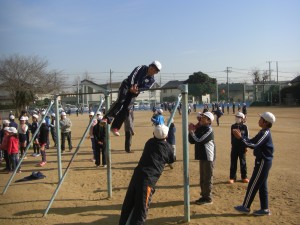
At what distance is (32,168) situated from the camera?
10.7 m

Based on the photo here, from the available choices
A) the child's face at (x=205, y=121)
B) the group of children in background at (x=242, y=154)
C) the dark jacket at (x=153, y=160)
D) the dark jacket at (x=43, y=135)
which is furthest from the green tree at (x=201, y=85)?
the dark jacket at (x=153, y=160)

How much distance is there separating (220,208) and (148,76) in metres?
2.95

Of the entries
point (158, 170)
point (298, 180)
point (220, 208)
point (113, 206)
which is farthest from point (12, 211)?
point (298, 180)

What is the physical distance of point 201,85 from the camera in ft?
189

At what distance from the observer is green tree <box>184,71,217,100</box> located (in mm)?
57781

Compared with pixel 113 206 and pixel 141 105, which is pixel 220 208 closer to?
pixel 113 206

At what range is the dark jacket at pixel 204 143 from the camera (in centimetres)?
644

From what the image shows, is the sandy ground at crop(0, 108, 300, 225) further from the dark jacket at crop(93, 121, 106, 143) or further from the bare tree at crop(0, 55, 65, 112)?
the bare tree at crop(0, 55, 65, 112)

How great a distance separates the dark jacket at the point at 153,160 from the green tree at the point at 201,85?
5348 centimetres

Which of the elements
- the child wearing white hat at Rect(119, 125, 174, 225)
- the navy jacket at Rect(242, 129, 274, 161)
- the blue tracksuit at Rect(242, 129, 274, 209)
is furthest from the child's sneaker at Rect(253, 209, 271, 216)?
the child wearing white hat at Rect(119, 125, 174, 225)

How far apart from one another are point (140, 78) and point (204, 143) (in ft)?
6.56

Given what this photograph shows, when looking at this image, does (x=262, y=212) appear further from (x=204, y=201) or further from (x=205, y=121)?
(x=205, y=121)

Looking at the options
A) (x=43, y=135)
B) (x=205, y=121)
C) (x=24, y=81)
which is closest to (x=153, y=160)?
(x=205, y=121)

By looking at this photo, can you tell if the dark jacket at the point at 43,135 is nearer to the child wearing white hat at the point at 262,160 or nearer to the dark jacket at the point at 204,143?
the dark jacket at the point at 204,143
